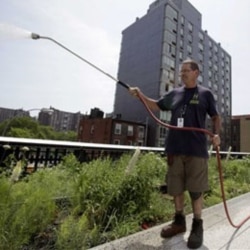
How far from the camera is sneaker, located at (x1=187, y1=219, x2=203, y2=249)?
7.33 ft

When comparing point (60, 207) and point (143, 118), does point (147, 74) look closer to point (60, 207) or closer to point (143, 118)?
point (143, 118)

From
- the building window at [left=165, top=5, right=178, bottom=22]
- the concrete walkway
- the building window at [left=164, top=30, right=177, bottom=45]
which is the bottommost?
the concrete walkway

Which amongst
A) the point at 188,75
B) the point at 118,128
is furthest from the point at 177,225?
the point at 118,128

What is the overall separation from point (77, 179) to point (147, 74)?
36226 mm

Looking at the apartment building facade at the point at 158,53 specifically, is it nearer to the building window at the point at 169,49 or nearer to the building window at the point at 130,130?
the building window at the point at 169,49

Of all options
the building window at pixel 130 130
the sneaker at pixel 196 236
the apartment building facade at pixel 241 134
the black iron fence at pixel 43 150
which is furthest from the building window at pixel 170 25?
the sneaker at pixel 196 236

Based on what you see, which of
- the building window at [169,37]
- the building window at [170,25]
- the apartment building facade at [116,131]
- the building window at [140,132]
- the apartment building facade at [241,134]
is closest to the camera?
the apartment building facade at [116,131]

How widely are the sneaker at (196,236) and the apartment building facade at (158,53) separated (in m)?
31.0

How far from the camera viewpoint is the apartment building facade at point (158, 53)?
120 feet

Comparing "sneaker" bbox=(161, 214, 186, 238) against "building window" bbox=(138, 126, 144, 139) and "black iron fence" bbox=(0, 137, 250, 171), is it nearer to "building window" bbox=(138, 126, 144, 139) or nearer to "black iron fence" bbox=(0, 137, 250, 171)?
"black iron fence" bbox=(0, 137, 250, 171)

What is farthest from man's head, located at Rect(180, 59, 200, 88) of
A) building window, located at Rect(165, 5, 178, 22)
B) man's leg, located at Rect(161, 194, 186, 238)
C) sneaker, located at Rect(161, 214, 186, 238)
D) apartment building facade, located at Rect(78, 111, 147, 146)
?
building window, located at Rect(165, 5, 178, 22)

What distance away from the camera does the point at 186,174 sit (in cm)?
255

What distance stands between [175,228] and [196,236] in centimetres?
25

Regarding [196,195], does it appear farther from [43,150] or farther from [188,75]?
[43,150]
